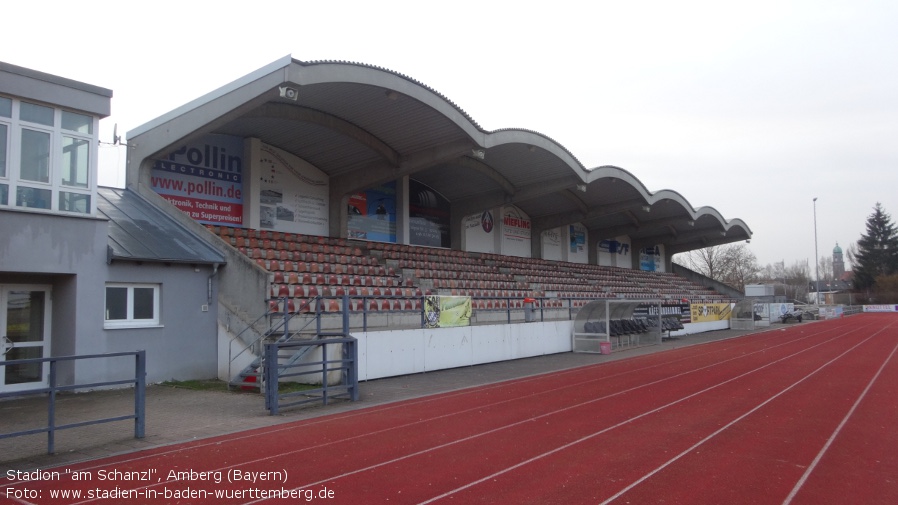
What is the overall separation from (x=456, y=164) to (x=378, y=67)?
973cm

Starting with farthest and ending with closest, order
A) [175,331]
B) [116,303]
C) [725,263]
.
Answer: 1. [725,263]
2. [175,331]
3. [116,303]

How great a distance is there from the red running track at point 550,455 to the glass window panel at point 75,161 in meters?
7.60

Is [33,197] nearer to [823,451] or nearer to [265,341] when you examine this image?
[265,341]

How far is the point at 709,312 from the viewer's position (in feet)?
128

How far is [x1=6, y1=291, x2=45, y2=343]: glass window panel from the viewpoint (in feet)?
43.9

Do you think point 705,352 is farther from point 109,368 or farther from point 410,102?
point 109,368

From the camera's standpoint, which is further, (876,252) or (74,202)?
(876,252)

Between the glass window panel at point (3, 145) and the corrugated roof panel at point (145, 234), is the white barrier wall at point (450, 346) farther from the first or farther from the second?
the glass window panel at point (3, 145)

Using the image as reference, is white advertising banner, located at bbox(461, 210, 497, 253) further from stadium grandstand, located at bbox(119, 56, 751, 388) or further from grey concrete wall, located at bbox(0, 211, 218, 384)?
grey concrete wall, located at bbox(0, 211, 218, 384)

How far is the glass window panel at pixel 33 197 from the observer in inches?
498

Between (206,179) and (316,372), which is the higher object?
(206,179)

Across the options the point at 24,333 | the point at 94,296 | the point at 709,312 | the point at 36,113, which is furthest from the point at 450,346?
the point at 709,312

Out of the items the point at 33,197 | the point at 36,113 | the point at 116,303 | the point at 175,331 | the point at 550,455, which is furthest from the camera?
the point at 175,331

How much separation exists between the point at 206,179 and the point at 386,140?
6503 millimetres
